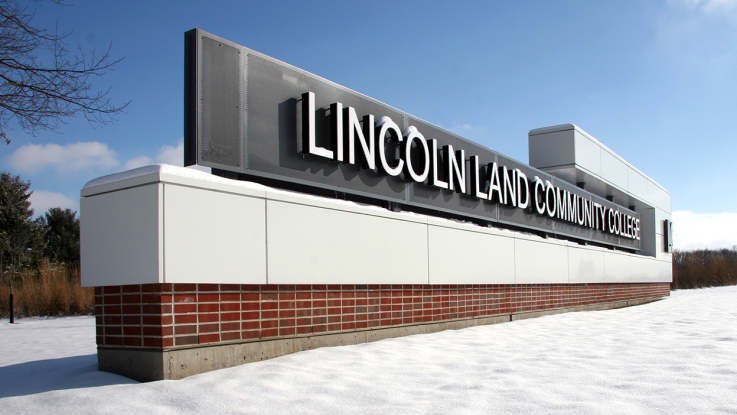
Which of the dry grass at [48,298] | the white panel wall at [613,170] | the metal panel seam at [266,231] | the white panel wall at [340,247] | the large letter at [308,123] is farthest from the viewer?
the white panel wall at [613,170]

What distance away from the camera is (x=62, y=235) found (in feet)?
125

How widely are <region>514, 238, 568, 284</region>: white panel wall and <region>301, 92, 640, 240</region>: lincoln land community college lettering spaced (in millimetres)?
1065

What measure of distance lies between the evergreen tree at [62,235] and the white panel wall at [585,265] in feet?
114

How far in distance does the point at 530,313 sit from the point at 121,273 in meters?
8.96

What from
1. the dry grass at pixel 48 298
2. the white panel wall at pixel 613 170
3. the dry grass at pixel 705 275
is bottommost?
the dry grass at pixel 705 275

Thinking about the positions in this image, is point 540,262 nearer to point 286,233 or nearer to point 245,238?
point 286,233

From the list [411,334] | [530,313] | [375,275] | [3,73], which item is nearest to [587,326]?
[530,313]

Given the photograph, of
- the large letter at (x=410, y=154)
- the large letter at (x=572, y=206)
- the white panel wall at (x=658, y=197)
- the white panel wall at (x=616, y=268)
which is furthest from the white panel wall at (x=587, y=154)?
the large letter at (x=410, y=154)

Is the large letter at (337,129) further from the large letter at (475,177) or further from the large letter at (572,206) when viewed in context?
the large letter at (572,206)

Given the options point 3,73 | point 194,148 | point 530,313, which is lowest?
point 530,313

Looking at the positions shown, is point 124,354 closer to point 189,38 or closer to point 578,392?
point 189,38

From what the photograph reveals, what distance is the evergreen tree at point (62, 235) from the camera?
121ft

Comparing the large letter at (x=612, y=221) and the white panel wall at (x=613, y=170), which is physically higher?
the white panel wall at (x=613, y=170)

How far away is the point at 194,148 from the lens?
5.62m
